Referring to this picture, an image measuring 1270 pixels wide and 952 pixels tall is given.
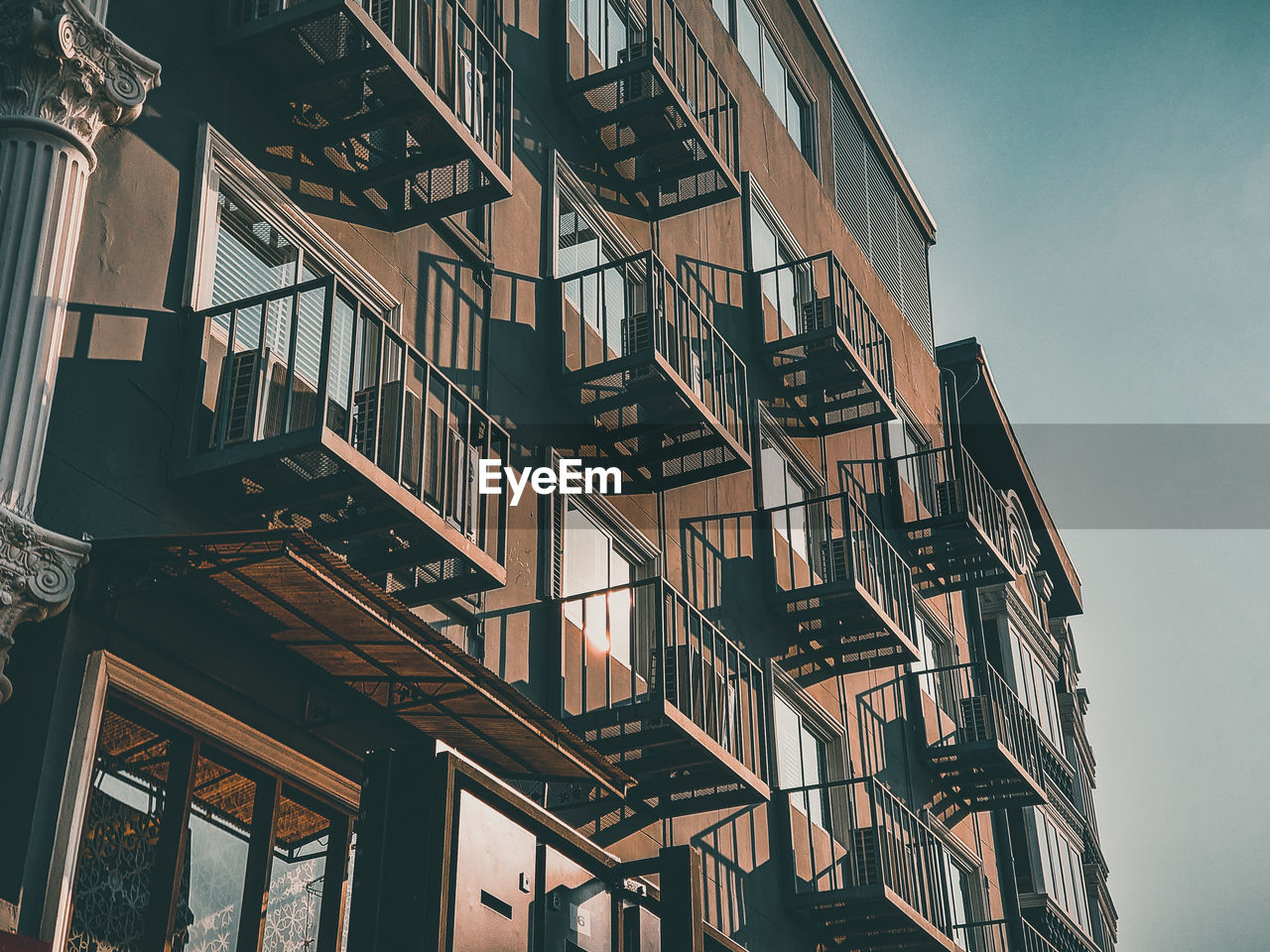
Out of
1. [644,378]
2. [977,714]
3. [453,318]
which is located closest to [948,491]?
[977,714]

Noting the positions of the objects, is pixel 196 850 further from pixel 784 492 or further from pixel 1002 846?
pixel 1002 846

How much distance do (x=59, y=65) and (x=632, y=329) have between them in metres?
9.76

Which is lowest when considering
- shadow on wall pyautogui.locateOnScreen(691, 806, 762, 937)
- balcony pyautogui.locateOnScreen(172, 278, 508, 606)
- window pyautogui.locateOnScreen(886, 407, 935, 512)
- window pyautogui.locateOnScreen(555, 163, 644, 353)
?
shadow on wall pyautogui.locateOnScreen(691, 806, 762, 937)

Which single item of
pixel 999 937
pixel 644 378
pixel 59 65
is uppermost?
pixel 644 378

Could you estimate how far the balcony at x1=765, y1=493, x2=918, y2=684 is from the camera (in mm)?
22516

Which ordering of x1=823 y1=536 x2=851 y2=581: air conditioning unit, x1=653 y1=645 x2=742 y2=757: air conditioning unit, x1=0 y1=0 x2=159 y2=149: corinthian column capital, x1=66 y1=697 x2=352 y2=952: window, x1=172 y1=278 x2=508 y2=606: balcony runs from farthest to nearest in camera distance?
x1=823 y1=536 x2=851 y2=581: air conditioning unit → x1=653 y1=645 x2=742 y2=757: air conditioning unit → x1=172 y1=278 x2=508 y2=606: balcony → x1=0 y1=0 x2=159 y2=149: corinthian column capital → x1=66 y1=697 x2=352 y2=952: window

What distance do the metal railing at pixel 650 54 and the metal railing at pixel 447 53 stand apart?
11.5 ft

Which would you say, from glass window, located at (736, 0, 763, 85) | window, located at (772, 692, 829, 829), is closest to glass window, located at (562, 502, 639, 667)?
window, located at (772, 692, 829, 829)

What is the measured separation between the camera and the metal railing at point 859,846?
21484mm

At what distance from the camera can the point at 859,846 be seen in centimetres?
2259

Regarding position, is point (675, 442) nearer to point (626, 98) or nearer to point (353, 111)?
point (626, 98)

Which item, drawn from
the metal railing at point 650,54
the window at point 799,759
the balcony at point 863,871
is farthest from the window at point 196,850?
the metal railing at point 650,54

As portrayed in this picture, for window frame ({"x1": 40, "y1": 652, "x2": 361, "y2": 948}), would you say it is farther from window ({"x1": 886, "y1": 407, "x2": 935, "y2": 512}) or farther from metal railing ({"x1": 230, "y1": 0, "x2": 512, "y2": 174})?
window ({"x1": 886, "y1": 407, "x2": 935, "y2": 512})

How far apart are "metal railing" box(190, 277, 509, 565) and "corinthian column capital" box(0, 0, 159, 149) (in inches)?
70.1
